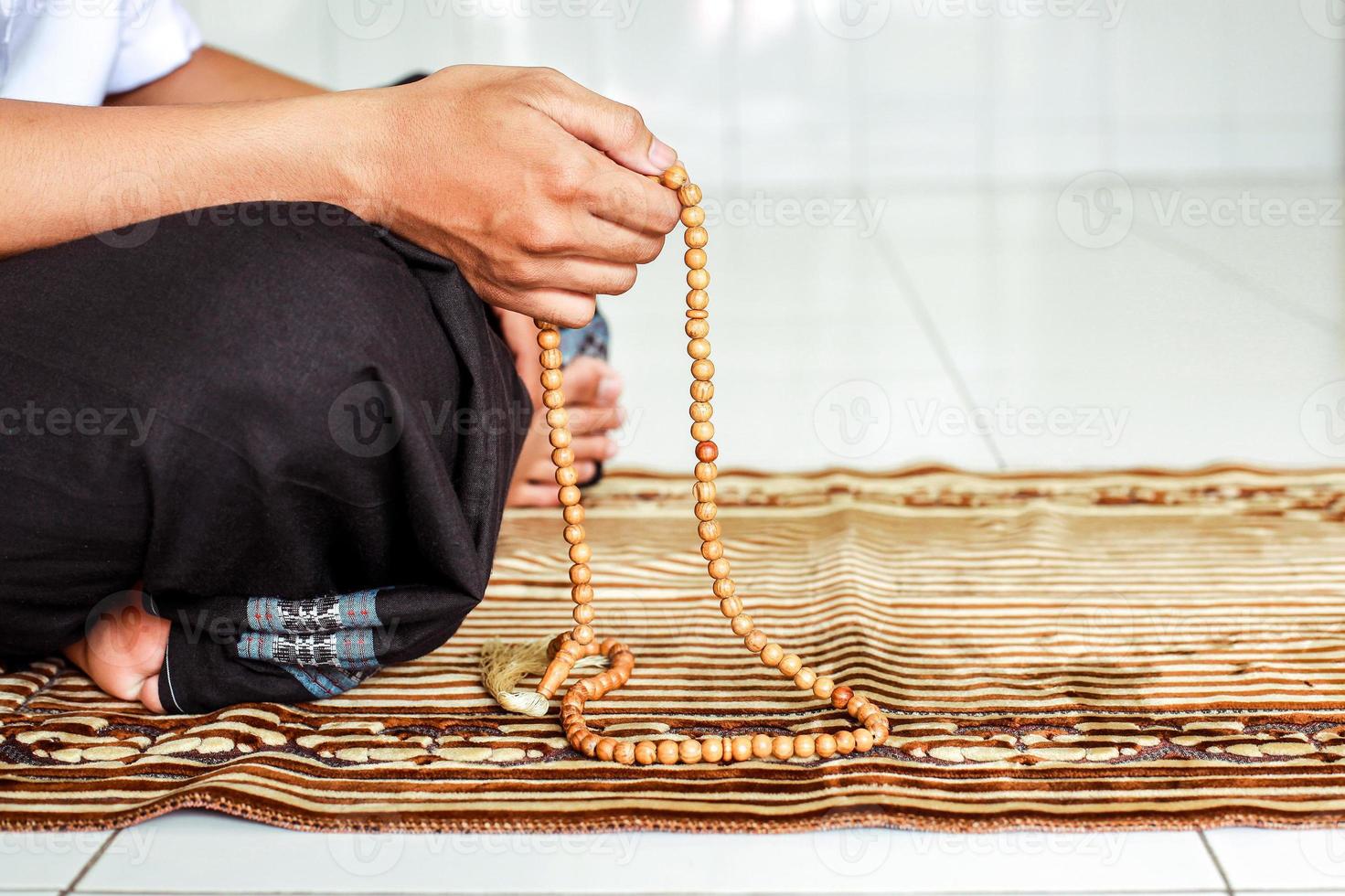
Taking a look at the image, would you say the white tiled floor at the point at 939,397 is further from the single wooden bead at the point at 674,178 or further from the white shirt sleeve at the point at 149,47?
the white shirt sleeve at the point at 149,47

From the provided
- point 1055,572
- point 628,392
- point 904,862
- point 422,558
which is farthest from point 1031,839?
point 628,392

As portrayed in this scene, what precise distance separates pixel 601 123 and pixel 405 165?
130 millimetres

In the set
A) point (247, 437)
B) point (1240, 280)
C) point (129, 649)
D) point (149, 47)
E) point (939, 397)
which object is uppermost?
point (1240, 280)

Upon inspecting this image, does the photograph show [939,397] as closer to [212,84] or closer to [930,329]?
[930,329]

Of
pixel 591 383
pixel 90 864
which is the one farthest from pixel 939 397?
pixel 90 864

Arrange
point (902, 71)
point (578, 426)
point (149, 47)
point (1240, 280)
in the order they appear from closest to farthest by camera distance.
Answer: point (149, 47), point (578, 426), point (1240, 280), point (902, 71)

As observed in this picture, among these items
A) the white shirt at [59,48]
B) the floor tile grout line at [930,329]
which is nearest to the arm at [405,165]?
the white shirt at [59,48]

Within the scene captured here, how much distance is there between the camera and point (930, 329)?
107 inches

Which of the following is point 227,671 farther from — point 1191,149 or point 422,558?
point 1191,149

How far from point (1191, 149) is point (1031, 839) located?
17.0ft

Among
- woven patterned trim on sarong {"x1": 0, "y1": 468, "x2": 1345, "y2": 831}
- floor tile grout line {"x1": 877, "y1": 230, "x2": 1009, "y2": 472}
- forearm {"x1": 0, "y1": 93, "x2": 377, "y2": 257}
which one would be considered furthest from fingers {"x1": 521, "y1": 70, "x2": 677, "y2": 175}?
floor tile grout line {"x1": 877, "y1": 230, "x2": 1009, "y2": 472}

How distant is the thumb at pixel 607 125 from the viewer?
2.58ft

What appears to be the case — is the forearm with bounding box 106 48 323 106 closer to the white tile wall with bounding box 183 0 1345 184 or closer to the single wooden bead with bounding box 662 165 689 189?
the single wooden bead with bounding box 662 165 689 189

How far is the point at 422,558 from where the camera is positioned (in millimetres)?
851
